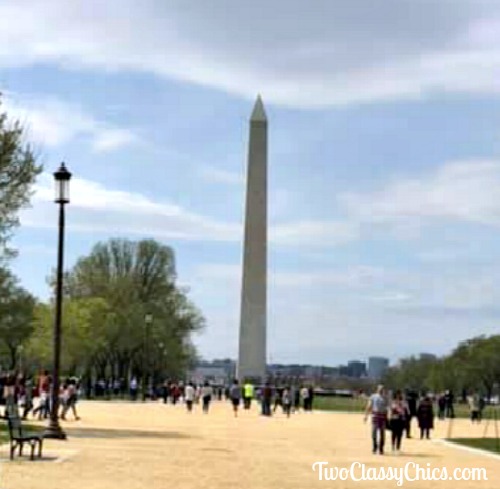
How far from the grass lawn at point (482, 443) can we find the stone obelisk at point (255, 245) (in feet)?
134

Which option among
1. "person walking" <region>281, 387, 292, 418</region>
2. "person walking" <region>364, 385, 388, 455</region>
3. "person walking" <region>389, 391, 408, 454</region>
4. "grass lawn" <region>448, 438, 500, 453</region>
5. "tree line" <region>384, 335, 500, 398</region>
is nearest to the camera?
"person walking" <region>364, 385, 388, 455</region>

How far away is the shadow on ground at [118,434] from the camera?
105ft

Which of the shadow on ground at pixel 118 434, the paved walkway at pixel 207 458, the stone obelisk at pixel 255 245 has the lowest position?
the paved walkway at pixel 207 458

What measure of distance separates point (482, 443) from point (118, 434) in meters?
10.5

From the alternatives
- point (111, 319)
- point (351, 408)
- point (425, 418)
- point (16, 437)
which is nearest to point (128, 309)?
point (111, 319)

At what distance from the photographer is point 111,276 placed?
98312 millimetres

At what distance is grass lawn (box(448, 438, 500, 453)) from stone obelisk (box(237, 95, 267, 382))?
4095 centimetres

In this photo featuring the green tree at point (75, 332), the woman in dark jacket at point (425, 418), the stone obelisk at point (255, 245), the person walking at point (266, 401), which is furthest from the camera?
the green tree at point (75, 332)

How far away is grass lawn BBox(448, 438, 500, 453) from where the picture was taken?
32.8 m

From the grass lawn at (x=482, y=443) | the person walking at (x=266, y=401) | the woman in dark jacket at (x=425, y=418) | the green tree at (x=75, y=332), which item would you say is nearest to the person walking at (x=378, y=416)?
the grass lawn at (x=482, y=443)

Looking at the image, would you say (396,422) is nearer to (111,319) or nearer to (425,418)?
(425,418)

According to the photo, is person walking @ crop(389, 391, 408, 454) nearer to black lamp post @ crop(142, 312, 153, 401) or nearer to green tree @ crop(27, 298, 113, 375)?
green tree @ crop(27, 298, 113, 375)

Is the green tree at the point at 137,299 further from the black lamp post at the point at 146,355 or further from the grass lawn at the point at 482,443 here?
the grass lawn at the point at 482,443

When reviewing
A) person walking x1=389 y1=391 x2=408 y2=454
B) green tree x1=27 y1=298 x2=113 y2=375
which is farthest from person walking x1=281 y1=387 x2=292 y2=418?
person walking x1=389 y1=391 x2=408 y2=454
